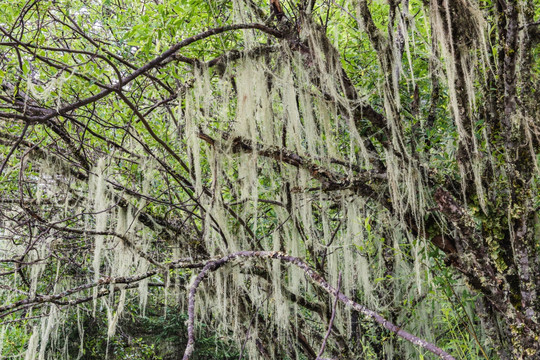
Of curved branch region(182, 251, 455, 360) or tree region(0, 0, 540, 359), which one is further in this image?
tree region(0, 0, 540, 359)

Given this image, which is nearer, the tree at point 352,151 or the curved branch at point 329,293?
the curved branch at point 329,293

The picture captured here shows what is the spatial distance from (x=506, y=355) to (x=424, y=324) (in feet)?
2.73

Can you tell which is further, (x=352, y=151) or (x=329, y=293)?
(x=352, y=151)

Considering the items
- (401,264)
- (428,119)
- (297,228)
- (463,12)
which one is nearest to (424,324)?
(401,264)

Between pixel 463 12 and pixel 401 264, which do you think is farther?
pixel 401 264

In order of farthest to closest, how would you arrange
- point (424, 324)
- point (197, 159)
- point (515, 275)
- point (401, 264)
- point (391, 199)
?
point (401, 264), point (424, 324), point (197, 159), point (391, 199), point (515, 275)

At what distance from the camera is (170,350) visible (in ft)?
22.2

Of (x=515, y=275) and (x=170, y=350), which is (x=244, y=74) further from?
(x=170, y=350)

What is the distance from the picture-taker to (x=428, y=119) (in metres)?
2.37

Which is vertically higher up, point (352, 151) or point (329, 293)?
point (352, 151)

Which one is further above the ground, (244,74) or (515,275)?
(244,74)

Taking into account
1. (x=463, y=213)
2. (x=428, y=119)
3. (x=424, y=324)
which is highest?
(x=428, y=119)

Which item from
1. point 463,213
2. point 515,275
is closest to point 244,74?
point 463,213

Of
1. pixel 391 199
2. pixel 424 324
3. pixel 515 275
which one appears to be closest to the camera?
pixel 515 275
